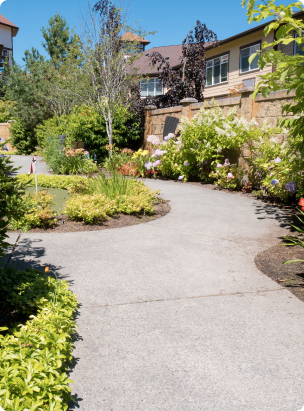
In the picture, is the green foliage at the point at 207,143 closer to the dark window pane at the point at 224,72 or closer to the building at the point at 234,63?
the building at the point at 234,63

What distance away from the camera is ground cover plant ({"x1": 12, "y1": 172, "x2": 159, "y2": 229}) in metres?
6.29

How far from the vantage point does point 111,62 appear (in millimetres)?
14844

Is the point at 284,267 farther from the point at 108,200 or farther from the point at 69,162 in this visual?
the point at 69,162

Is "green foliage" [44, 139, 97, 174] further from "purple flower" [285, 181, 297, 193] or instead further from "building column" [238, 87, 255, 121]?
"purple flower" [285, 181, 297, 193]

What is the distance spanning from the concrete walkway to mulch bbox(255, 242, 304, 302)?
0.12 m

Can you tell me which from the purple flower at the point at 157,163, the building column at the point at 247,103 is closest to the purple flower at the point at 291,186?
the building column at the point at 247,103

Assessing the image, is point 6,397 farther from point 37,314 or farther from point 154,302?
point 154,302

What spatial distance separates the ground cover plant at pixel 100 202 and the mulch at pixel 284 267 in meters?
2.79

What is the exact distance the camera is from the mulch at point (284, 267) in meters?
4.05

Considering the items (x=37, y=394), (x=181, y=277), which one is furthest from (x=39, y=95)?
(x=37, y=394)

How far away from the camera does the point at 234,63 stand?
72.9 feet

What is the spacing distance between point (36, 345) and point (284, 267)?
320 centimetres

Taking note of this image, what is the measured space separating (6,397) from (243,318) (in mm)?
2106

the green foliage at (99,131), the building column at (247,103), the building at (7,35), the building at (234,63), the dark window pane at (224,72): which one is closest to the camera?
the building column at (247,103)
